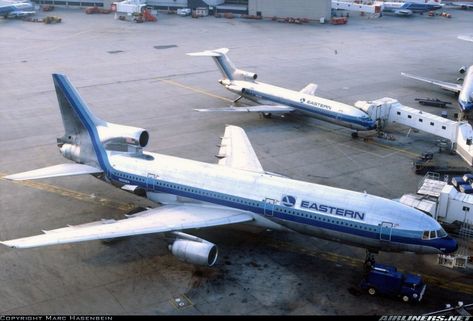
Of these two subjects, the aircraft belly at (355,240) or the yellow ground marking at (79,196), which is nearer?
the aircraft belly at (355,240)

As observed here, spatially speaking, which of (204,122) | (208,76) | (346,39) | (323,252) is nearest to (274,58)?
(208,76)

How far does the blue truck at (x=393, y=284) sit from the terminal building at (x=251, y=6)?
342 ft

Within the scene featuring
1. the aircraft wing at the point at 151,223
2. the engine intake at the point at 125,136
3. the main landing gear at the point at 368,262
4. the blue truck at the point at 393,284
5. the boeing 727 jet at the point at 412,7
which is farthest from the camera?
the boeing 727 jet at the point at 412,7

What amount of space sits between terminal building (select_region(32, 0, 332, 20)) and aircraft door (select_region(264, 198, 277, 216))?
3972 inches

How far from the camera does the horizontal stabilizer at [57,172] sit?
1312 inches

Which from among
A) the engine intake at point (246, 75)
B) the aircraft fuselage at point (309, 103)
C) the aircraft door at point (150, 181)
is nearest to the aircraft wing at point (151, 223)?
the aircraft door at point (150, 181)

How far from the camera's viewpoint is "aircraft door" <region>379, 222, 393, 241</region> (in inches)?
1088

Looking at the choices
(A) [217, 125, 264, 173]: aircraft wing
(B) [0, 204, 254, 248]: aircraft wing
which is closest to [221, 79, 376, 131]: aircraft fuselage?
(A) [217, 125, 264, 173]: aircraft wing

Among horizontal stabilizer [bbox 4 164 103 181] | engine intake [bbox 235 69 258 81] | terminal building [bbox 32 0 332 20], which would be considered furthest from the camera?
terminal building [bbox 32 0 332 20]

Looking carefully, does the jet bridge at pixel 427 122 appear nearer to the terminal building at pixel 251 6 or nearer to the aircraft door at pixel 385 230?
the aircraft door at pixel 385 230

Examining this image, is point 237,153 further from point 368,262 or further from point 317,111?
point 317,111

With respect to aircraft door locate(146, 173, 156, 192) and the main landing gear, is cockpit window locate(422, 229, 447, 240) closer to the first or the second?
the main landing gear

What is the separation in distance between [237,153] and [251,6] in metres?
99.0

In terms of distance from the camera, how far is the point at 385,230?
2767cm
